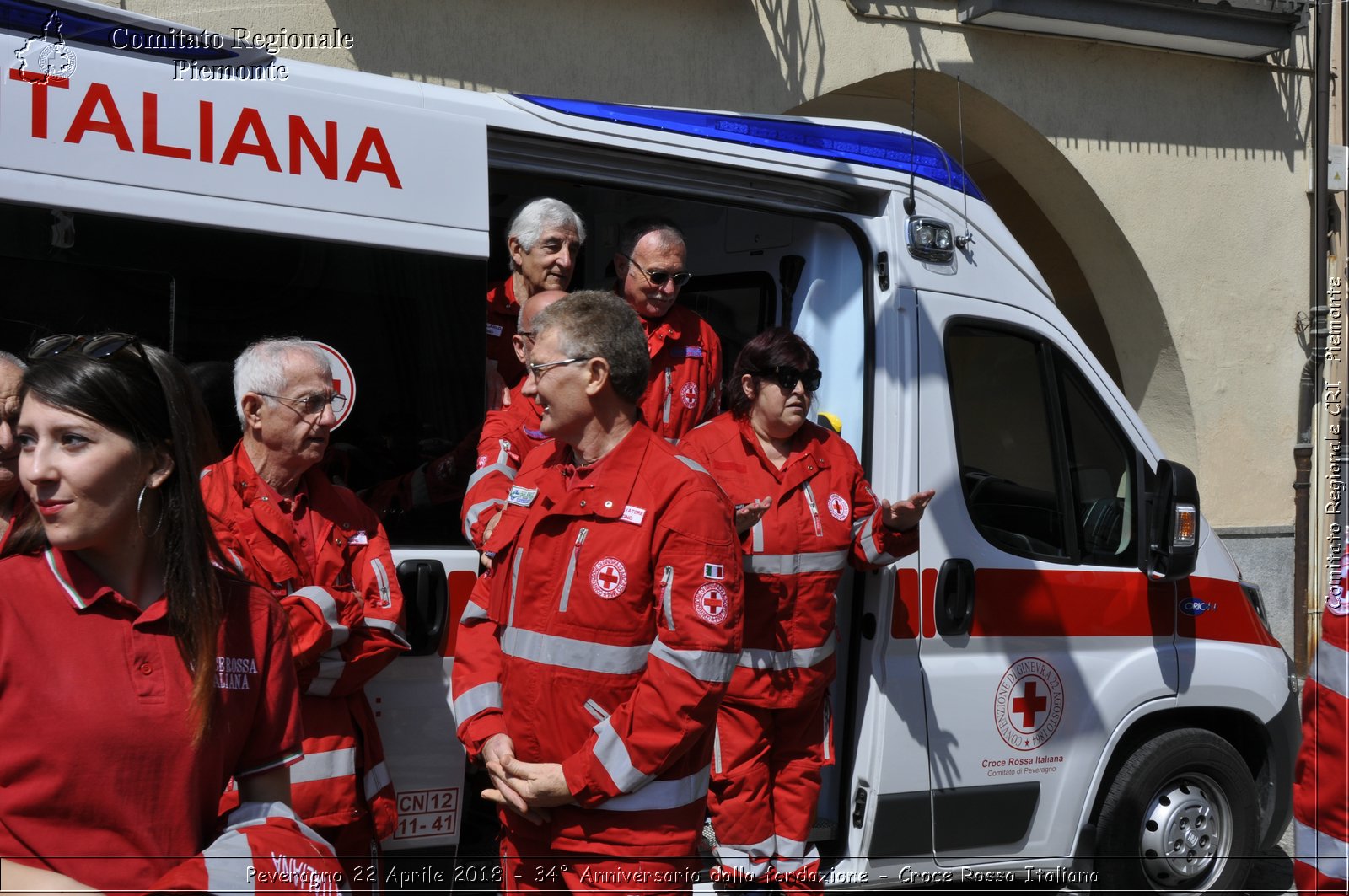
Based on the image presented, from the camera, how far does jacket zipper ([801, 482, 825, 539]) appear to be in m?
3.70

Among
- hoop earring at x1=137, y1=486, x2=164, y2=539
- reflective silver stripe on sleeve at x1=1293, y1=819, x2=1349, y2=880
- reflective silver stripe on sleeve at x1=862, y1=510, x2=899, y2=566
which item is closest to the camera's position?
hoop earring at x1=137, y1=486, x2=164, y2=539

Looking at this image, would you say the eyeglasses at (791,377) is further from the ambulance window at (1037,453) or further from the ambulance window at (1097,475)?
the ambulance window at (1097,475)

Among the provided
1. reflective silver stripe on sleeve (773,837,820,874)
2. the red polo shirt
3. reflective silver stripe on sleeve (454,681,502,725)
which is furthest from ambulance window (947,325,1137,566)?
the red polo shirt

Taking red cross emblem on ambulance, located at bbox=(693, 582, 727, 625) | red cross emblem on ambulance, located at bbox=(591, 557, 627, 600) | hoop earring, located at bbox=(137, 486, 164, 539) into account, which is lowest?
red cross emblem on ambulance, located at bbox=(693, 582, 727, 625)

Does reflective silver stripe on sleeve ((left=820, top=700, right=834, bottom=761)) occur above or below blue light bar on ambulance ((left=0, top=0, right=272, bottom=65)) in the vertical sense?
below

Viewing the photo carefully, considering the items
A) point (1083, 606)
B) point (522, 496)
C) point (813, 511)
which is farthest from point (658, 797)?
point (1083, 606)

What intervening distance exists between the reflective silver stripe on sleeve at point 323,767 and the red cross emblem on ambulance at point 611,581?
2.57 feet

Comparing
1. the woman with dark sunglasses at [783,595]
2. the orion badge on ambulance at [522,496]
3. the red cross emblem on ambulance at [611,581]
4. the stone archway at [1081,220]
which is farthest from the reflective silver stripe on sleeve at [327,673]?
the stone archway at [1081,220]

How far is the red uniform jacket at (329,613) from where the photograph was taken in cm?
278

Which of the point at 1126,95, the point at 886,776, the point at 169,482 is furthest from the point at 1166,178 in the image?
the point at 169,482

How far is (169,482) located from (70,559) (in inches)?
6.6

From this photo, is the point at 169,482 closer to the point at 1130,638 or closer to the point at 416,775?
the point at 416,775

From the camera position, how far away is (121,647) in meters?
1.68

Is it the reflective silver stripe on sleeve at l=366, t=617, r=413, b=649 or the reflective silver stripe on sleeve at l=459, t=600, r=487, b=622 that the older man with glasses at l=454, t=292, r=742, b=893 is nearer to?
the reflective silver stripe on sleeve at l=459, t=600, r=487, b=622
